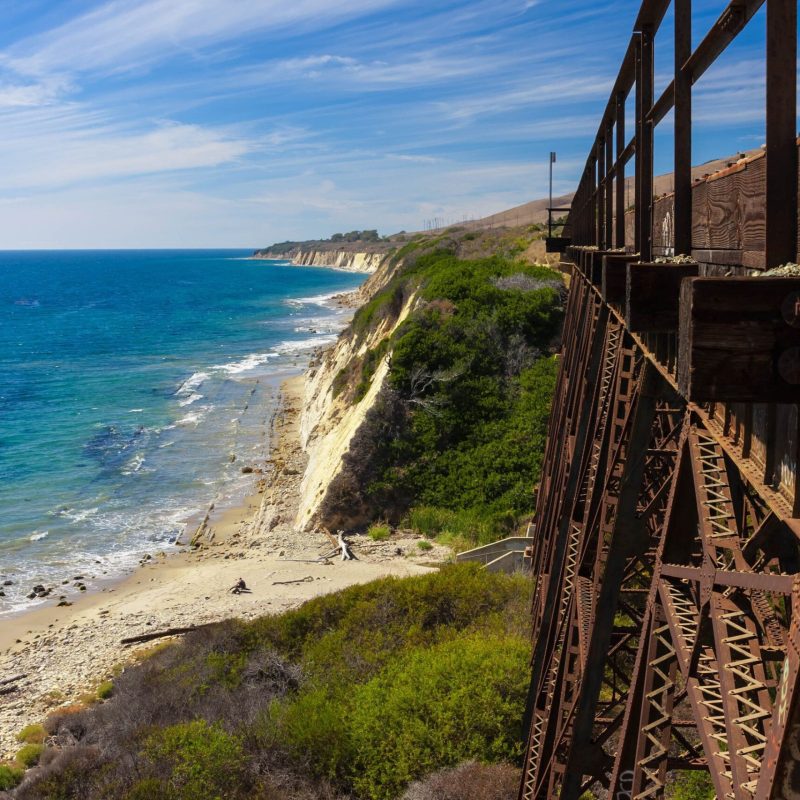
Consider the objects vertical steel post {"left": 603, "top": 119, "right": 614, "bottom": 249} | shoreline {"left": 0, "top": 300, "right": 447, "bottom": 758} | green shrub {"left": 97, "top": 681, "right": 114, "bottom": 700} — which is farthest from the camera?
shoreline {"left": 0, "top": 300, "right": 447, "bottom": 758}

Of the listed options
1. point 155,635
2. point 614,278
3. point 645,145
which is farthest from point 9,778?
Answer: point 645,145

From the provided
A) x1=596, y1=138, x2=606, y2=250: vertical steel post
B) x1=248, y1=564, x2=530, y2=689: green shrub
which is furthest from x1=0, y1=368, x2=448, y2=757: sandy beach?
A: x1=596, y1=138, x2=606, y2=250: vertical steel post

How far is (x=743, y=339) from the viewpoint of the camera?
2.27m

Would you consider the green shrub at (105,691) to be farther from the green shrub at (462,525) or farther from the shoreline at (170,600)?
the green shrub at (462,525)

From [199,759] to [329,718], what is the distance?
6.60ft

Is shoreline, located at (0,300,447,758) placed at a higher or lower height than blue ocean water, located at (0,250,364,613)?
lower

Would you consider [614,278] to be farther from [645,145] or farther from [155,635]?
[155,635]

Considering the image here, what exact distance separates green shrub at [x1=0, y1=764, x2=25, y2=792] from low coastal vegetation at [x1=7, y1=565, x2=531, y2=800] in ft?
0.13

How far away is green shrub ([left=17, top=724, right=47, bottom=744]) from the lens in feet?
52.3

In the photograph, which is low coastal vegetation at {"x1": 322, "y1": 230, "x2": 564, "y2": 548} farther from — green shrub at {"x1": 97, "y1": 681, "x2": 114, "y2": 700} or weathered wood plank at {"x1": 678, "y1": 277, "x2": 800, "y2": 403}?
weathered wood plank at {"x1": 678, "y1": 277, "x2": 800, "y2": 403}

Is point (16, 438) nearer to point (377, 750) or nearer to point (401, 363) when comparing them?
point (401, 363)

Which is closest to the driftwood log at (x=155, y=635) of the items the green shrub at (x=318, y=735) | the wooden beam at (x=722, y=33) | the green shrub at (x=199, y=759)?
the green shrub at (x=199, y=759)

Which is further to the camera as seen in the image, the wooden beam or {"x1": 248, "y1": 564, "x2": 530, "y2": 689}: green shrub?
{"x1": 248, "y1": 564, "x2": 530, "y2": 689}: green shrub

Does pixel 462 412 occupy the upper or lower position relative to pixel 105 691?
upper
